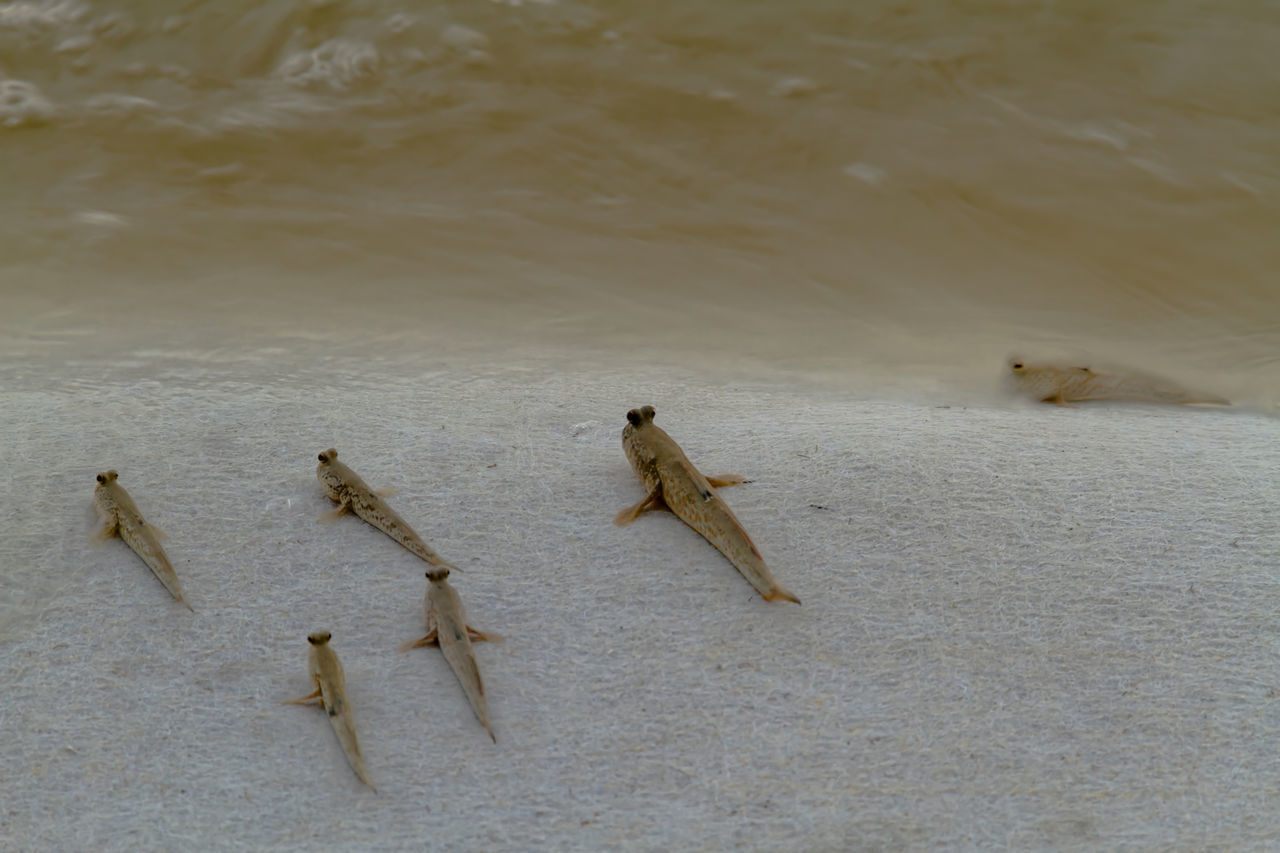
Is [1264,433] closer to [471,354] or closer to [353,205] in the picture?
[471,354]

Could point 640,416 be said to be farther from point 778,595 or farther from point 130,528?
point 130,528

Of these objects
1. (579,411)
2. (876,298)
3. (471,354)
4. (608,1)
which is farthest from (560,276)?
(608,1)

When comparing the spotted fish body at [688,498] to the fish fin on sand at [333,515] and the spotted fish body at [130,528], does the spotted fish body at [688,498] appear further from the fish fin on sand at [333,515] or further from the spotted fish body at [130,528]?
the spotted fish body at [130,528]

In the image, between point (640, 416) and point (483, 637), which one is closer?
point (483, 637)

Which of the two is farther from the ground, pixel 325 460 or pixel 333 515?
pixel 325 460

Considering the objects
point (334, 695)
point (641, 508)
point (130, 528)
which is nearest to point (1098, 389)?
point (641, 508)

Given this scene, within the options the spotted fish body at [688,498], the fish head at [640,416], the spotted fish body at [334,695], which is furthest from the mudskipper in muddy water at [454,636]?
the fish head at [640,416]

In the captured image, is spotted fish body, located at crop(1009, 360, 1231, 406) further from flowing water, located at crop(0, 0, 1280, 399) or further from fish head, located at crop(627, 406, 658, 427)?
fish head, located at crop(627, 406, 658, 427)
